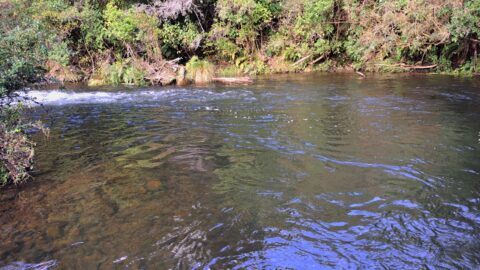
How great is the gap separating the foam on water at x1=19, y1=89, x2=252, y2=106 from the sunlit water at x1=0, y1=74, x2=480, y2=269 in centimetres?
372

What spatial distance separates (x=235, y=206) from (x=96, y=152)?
197 inches

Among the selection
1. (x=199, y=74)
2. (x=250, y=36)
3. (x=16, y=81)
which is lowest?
(x=199, y=74)

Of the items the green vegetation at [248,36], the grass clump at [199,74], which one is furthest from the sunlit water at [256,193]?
the grass clump at [199,74]

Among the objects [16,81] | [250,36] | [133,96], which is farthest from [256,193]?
[250,36]

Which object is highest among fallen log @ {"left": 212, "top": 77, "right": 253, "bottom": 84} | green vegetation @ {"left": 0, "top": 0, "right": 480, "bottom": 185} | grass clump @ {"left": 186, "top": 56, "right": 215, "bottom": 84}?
green vegetation @ {"left": 0, "top": 0, "right": 480, "bottom": 185}

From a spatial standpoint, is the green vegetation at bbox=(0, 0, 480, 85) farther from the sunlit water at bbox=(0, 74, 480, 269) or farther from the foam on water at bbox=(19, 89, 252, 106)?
the sunlit water at bbox=(0, 74, 480, 269)

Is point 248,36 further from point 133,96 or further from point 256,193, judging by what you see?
point 256,193

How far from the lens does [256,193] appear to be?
24.2 ft

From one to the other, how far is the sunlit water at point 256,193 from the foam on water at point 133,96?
3.72 meters

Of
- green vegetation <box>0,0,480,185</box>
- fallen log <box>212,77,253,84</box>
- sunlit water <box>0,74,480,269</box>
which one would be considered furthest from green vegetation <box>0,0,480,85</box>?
sunlit water <box>0,74,480,269</box>

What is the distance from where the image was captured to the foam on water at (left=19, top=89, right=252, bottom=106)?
17.9 metres

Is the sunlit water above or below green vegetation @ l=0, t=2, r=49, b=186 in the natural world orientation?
below

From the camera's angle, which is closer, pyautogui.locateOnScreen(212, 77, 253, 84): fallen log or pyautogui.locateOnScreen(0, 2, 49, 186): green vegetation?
pyautogui.locateOnScreen(0, 2, 49, 186): green vegetation

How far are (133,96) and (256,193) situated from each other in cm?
1302
